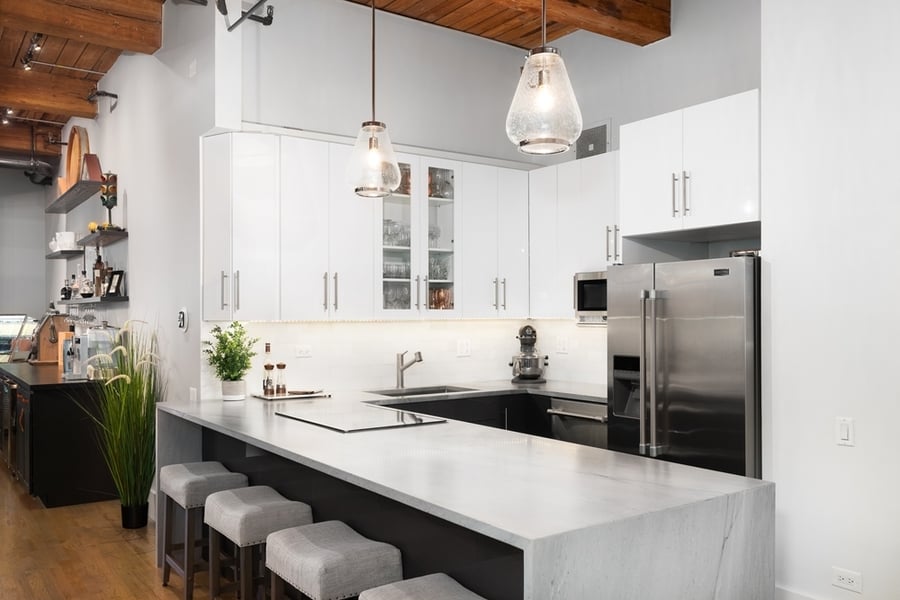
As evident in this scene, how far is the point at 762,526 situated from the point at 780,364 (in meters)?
1.31

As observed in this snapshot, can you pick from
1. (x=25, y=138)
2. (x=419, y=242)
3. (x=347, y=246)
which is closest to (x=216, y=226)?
(x=347, y=246)

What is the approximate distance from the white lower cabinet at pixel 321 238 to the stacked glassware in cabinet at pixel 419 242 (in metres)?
0.16

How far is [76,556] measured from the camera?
14.2 ft

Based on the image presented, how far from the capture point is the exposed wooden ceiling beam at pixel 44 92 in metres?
6.54

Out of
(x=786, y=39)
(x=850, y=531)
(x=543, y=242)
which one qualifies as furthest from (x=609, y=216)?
(x=850, y=531)

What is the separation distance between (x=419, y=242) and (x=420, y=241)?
10mm

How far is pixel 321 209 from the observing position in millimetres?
4543

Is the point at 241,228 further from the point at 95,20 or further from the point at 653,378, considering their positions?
the point at 653,378

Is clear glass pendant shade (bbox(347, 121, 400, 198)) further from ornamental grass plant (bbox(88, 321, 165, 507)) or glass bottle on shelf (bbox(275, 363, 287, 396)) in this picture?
ornamental grass plant (bbox(88, 321, 165, 507))

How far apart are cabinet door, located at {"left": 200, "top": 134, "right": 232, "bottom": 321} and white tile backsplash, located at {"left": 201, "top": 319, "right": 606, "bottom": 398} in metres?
0.22

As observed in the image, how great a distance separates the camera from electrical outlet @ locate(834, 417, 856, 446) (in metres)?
3.03

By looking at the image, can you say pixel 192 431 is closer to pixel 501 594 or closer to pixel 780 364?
pixel 501 594

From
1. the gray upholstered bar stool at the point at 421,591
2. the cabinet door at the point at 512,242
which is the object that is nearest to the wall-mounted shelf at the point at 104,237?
the cabinet door at the point at 512,242

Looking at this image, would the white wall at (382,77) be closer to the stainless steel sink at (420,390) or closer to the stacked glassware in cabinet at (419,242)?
the stacked glassware in cabinet at (419,242)
